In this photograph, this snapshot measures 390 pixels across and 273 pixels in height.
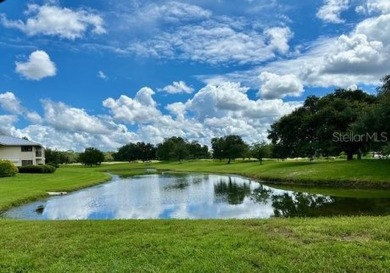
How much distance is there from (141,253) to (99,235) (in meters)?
2.41

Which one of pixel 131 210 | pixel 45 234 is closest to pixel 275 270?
pixel 45 234

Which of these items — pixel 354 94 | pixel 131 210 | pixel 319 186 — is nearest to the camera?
pixel 131 210

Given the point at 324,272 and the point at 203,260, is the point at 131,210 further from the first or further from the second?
the point at 324,272

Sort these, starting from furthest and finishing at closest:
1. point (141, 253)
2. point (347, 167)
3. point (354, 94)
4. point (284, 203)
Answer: point (354, 94) → point (347, 167) → point (284, 203) → point (141, 253)

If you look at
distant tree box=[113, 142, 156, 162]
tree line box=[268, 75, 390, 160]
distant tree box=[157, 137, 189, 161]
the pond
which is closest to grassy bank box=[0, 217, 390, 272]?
the pond

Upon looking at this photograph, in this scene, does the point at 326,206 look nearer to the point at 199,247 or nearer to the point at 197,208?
the point at 197,208

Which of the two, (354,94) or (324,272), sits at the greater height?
(354,94)

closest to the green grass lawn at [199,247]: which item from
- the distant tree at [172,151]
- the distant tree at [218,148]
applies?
the distant tree at [218,148]

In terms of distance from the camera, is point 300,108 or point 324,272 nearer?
point 324,272

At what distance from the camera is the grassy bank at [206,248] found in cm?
820

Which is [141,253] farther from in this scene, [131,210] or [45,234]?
[131,210]

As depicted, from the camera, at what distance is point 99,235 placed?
11.2 m

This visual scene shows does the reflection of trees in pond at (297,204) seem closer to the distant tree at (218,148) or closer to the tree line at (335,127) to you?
the tree line at (335,127)

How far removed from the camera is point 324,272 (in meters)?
7.69
